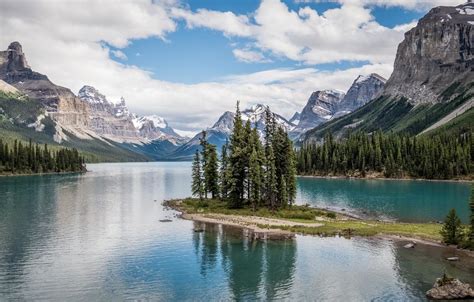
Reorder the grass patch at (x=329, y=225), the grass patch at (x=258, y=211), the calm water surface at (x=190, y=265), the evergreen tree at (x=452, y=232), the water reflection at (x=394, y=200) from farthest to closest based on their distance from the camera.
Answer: the water reflection at (x=394, y=200)
the grass patch at (x=258, y=211)
the grass patch at (x=329, y=225)
the evergreen tree at (x=452, y=232)
the calm water surface at (x=190, y=265)

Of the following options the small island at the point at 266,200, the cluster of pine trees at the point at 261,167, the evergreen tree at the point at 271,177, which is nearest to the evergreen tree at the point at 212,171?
the small island at the point at 266,200

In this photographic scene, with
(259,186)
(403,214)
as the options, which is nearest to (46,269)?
(259,186)

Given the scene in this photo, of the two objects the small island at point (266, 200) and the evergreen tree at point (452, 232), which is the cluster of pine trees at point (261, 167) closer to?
the small island at point (266, 200)

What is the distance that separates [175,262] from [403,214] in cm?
7077

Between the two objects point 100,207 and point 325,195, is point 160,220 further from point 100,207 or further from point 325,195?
point 325,195

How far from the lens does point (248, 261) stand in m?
66.9

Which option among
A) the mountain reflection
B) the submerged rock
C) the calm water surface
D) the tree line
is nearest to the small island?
the calm water surface

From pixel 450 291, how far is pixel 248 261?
2804 centimetres

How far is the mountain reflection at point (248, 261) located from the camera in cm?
5472

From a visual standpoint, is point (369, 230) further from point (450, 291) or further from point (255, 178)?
point (450, 291)

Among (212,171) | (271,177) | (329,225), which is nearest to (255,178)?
(271,177)

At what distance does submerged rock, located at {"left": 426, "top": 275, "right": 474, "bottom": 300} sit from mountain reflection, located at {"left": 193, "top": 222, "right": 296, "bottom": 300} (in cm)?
1622

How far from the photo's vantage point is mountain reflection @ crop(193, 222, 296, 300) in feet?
180

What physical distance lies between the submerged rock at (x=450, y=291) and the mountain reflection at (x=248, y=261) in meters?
16.2
